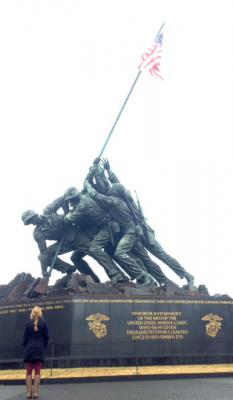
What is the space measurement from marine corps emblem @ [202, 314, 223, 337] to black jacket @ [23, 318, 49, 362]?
973cm

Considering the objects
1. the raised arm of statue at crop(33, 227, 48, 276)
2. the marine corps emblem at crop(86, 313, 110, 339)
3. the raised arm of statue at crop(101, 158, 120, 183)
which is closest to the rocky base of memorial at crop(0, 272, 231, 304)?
the raised arm of statue at crop(33, 227, 48, 276)

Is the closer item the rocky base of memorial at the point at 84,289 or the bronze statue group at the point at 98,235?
the rocky base of memorial at the point at 84,289

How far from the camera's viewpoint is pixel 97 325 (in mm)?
14945

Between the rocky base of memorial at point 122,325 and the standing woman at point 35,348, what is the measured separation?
5.81 metres

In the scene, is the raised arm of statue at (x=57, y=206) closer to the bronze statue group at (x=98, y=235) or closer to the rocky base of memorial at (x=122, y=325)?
the bronze statue group at (x=98, y=235)

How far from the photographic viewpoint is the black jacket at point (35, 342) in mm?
7719

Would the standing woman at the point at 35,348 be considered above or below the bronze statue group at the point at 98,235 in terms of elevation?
below

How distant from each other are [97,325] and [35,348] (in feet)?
24.3

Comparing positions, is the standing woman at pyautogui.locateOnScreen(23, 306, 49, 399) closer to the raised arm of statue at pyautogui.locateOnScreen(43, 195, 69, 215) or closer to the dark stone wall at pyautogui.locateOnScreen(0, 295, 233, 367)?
the dark stone wall at pyautogui.locateOnScreen(0, 295, 233, 367)

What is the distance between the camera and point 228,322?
16625mm

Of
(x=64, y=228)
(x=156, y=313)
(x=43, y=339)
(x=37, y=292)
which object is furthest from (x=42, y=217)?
(x=43, y=339)

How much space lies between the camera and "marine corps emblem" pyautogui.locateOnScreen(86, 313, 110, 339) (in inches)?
585

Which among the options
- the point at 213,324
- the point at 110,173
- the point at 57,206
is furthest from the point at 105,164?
the point at 213,324

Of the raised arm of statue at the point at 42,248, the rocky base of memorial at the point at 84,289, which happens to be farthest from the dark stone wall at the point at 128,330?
the raised arm of statue at the point at 42,248
